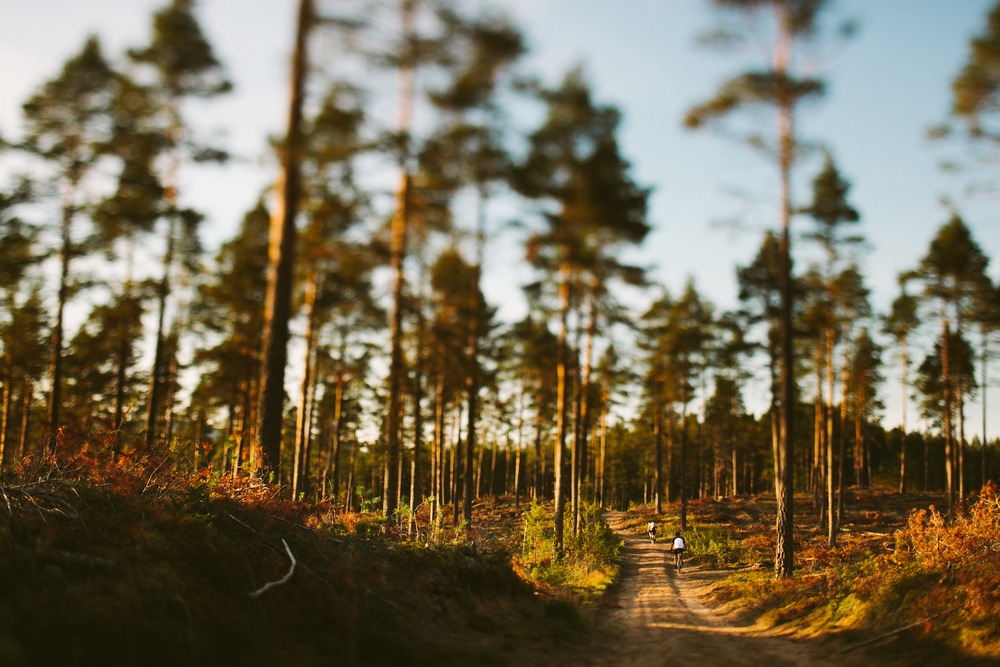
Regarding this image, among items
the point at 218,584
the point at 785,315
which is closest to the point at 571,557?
the point at 785,315

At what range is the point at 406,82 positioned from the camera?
16031mm

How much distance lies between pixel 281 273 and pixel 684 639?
927cm

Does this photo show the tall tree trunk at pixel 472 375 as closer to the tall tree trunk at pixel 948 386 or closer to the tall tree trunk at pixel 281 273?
the tall tree trunk at pixel 281 273

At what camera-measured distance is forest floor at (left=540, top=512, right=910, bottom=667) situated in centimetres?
945

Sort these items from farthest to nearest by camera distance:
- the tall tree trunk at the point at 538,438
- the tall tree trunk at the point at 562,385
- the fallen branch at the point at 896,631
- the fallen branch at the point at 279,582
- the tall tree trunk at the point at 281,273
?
1. the tall tree trunk at the point at 538,438
2. the tall tree trunk at the point at 562,385
3. the tall tree trunk at the point at 281,273
4. the fallen branch at the point at 896,631
5. the fallen branch at the point at 279,582

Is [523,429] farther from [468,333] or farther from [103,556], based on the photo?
[103,556]

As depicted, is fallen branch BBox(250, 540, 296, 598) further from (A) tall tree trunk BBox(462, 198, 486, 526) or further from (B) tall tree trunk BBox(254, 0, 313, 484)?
(A) tall tree trunk BBox(462, 198, 486, 526)

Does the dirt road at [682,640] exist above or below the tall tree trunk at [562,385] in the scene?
below

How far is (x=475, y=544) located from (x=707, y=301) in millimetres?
31838

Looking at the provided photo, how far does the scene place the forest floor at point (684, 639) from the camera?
9.45 metres

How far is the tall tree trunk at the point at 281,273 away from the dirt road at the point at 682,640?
622 centimetres

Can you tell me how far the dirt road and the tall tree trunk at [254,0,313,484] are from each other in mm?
6218

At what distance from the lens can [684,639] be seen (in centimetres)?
1109

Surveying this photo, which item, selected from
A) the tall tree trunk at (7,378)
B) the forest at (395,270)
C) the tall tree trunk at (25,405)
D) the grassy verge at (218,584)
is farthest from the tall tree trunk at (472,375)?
the tall tree trunk at (25,405)
